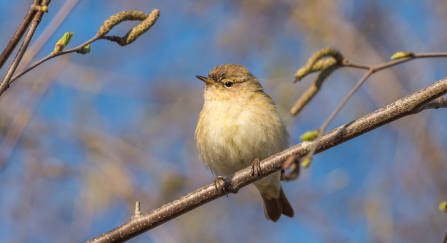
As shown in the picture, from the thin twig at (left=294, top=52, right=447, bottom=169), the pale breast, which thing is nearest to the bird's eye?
the pale breast

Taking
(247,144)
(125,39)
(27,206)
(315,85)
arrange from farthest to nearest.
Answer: (27,206)
(247,144)
(125,39)
(315,85)

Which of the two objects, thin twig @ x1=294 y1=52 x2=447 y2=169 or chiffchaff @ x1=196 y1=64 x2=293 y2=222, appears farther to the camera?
chiffchaff @ x1=196 y1=64 x2=293 y2=222

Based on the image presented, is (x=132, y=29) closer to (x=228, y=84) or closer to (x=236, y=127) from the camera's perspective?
(x=236, y=127)

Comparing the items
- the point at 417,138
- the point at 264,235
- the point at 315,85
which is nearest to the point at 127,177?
the point at 264,235

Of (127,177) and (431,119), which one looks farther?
(431,119)

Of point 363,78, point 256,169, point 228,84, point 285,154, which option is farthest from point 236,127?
point 363,78

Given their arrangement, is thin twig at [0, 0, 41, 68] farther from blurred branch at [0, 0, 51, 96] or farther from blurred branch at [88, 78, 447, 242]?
blurred branch at [88, 78, 447, 242]

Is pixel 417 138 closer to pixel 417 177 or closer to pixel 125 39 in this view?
pixel 417 177

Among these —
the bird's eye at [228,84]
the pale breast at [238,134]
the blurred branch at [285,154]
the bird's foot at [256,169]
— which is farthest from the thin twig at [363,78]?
the bird's eye at [228,84]

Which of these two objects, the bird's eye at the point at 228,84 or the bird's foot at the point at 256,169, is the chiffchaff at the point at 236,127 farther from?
the bird's foot at the point at 256,169
